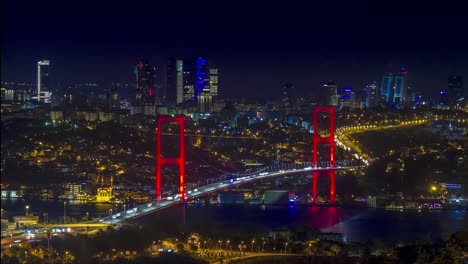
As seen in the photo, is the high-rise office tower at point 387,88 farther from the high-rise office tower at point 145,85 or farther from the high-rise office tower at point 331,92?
the high-rise office tower at point 145,85

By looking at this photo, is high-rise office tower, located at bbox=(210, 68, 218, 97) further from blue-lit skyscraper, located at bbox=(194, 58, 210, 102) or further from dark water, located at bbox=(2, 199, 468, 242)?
dark water, located at bbox=(2, 199, 468, 242)

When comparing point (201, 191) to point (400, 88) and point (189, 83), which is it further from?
point (400, 88)

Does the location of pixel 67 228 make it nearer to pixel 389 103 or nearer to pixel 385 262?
pixel 385 262

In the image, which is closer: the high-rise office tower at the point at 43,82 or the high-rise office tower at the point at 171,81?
the high-rise office tower at the point at 43,82

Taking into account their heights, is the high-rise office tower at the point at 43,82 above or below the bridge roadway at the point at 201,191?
above

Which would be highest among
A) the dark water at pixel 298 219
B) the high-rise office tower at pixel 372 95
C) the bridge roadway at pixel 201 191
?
the high-rise office tower at pixel 372 95

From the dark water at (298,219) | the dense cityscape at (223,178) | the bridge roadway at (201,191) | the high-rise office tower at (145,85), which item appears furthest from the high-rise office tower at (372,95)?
the dark water at (298,219)

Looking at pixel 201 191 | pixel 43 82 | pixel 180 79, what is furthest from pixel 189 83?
pixel 201 191
